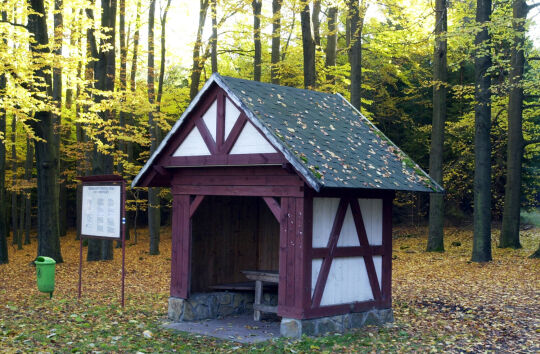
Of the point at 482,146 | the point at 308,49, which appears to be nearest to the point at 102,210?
the point at 308,49

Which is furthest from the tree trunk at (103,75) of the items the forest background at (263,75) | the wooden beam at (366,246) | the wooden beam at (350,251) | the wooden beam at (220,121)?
the wooden beam at (350,251)

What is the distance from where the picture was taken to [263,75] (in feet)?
89.3

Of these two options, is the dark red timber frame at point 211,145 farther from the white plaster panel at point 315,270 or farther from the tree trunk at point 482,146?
the tree trunk at point 482,146

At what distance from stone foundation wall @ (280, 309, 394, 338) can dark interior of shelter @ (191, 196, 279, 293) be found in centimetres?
229

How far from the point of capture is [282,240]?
9.72 metres

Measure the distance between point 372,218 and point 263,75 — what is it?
17.2m

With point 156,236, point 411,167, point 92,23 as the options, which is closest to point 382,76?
point 156,236

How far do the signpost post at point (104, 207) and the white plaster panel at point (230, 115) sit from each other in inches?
114

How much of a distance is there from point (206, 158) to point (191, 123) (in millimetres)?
751

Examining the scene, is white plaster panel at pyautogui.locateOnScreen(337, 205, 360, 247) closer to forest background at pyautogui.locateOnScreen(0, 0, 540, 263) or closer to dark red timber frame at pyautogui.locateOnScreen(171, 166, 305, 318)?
dark red timber frame at pyautogui.locateOnScreen(171, 166, 305, 318)

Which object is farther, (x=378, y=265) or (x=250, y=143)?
(x=378, y=265)

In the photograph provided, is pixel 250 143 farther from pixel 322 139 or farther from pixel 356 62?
pixel 356 62

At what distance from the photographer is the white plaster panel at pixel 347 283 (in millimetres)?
10061

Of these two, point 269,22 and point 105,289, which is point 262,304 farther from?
point 269,22
